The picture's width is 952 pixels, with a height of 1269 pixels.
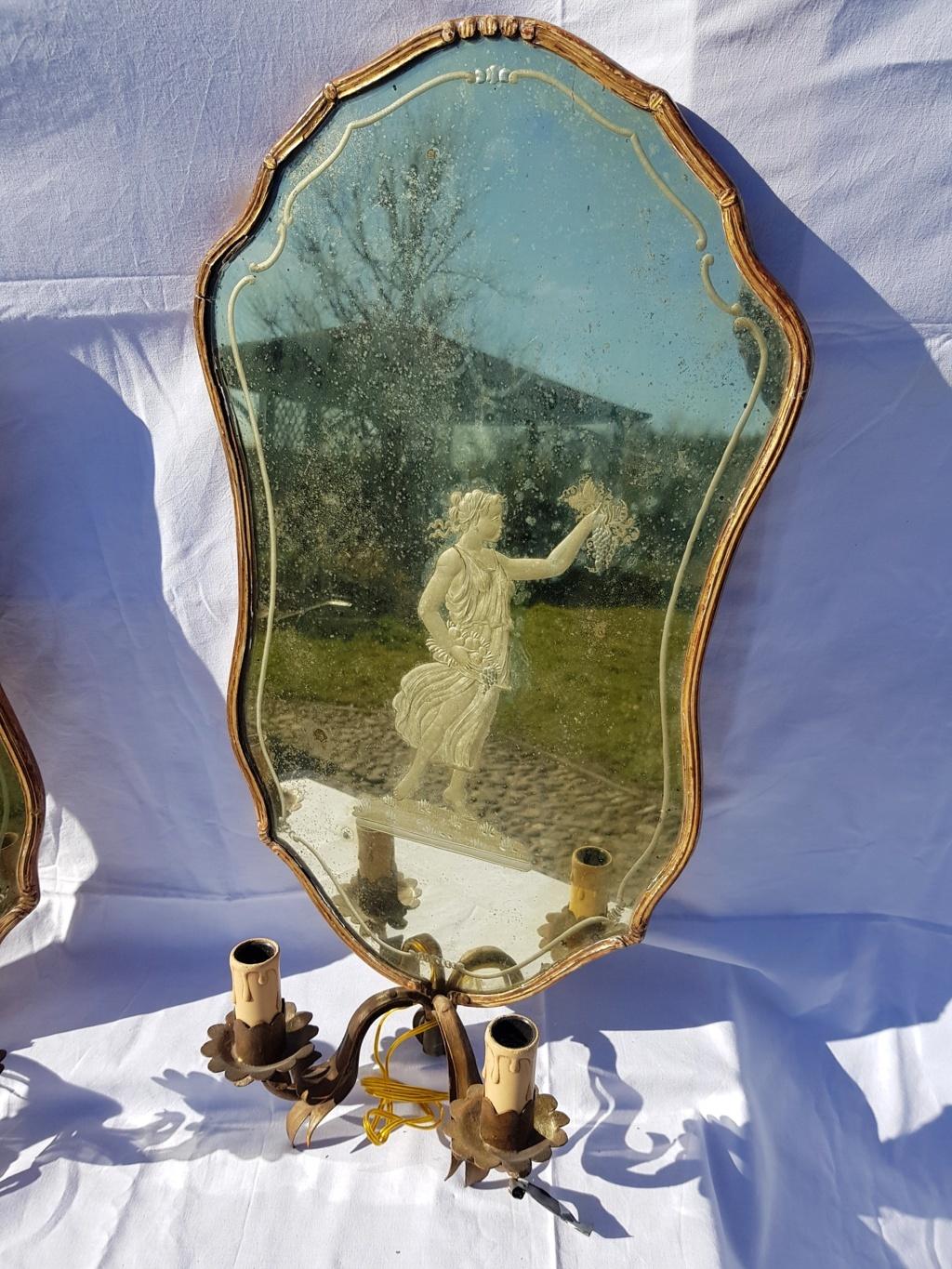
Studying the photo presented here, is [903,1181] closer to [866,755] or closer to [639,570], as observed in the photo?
[866,755]

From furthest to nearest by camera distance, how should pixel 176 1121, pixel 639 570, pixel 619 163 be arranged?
1. pixel 176 1121
2. pixel 639 570
3. pixel 619 163

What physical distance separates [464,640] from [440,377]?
10.4 inches

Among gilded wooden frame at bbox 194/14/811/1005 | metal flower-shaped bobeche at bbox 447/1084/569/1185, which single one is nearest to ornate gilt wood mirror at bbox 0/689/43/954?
gilded wooden frame at bbox 194/14/811/1005

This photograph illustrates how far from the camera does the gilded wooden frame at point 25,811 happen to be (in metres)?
0.99

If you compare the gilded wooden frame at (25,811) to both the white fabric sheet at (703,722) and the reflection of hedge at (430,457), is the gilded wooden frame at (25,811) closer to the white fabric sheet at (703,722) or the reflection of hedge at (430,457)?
the white fabric sheet at (703,722)

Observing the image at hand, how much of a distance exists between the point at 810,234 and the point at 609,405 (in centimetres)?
25

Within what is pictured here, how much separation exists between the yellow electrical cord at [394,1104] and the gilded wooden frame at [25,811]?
0.49 meters

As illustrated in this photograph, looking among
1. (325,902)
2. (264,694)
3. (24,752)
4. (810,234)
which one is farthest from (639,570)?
(24,752)

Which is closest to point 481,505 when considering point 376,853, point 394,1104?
point 376,853

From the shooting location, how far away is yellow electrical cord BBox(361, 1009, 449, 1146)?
924 millimetres

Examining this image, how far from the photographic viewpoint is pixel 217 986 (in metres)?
1.11

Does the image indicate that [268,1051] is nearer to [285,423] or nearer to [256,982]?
[256,982]

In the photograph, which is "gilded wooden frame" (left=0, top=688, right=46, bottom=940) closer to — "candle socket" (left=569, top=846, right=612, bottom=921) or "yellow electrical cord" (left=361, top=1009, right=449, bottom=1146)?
"yellow electrical cord" (left=361, top=1009, right=449, bottom=1146)

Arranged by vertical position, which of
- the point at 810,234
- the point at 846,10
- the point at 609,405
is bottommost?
the point at 609,405
